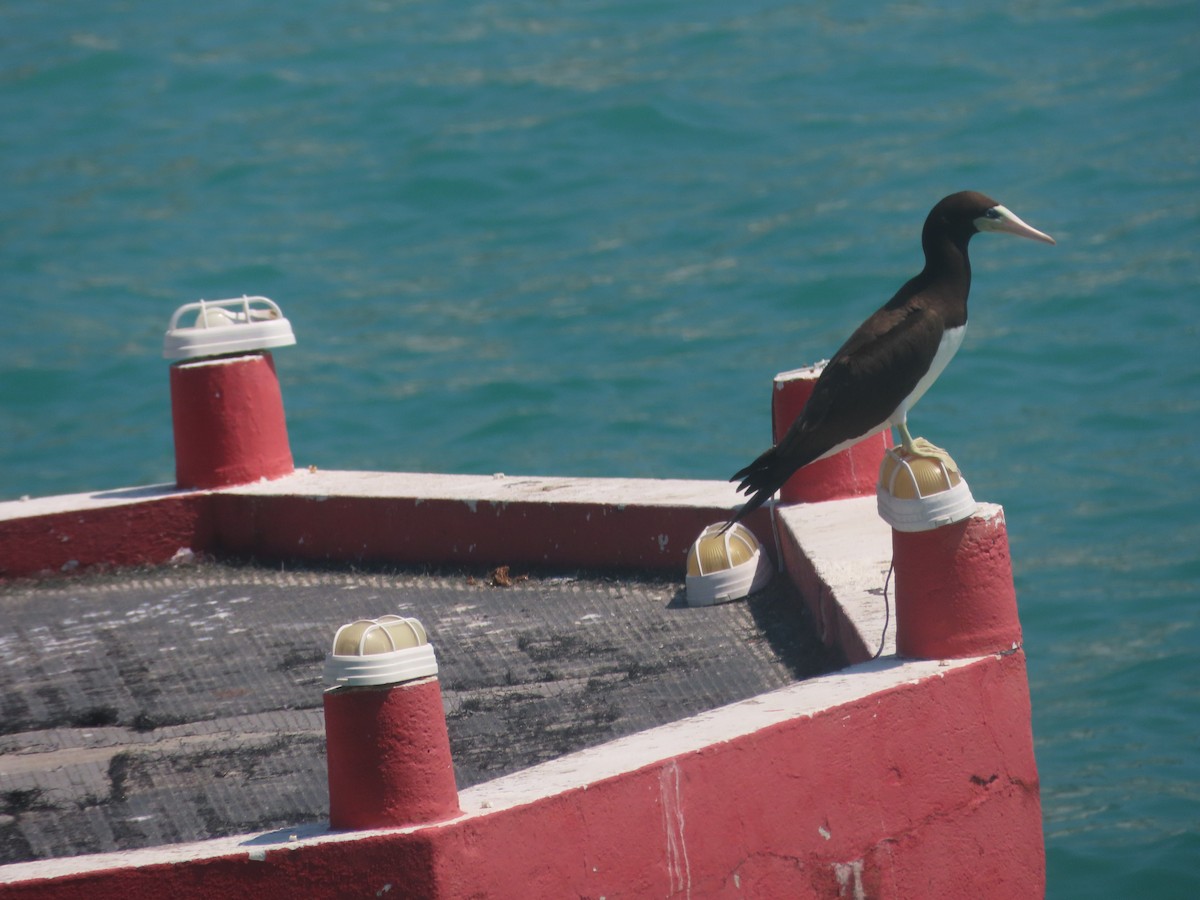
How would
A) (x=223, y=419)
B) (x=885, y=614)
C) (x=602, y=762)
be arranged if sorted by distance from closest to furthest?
(x=602, y=762)
(x=885, y=614)
(x=223, y=419)

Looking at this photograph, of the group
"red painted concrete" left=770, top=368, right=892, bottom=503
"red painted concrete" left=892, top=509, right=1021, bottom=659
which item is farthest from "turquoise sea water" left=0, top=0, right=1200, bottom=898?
"red painted concrete" left=892, top=509, right=1021, bottom=659

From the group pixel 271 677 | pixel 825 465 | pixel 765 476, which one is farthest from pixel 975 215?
pixel 271 677

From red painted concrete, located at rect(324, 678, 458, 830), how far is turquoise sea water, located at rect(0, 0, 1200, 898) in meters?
9.44

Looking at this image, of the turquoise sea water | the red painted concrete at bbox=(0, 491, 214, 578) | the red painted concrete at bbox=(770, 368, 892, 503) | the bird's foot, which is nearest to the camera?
the bird's foot

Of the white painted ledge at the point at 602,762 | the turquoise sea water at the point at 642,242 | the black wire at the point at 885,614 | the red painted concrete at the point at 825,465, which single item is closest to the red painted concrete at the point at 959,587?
the white painted ledge at the point at 602,762

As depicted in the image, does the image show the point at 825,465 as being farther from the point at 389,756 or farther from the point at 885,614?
the point at 389,756

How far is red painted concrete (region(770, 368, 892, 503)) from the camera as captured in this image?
774 centimetres

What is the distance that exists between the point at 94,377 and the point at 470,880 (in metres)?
20.7

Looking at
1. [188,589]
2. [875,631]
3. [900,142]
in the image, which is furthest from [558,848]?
[900,142]

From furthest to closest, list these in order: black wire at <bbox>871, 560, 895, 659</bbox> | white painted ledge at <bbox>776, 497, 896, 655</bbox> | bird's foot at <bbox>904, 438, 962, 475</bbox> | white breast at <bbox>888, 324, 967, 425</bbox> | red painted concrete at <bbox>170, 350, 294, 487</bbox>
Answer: red painted concrete at <bbox>170, 350, 294, 487</bbox> → white painted ledge at <bbox>776, 497, 896, 655</bbox> → white breast at <bbox>888, 324, 967, 425</bbox> → black wire at <bbox>871, 560, 895, 659</bbox> → bird's foot at <bbox>904, 438, 962, 475</bbox>

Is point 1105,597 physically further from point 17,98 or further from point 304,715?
point 17,98

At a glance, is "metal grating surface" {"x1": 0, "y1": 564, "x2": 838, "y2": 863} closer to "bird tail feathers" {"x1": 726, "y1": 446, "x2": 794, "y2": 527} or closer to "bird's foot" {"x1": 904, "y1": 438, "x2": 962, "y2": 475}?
"bird tail feathers" {"x1": 726, "y1": 446, "x2": 794, "y2": 527}

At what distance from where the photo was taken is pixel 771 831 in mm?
5344

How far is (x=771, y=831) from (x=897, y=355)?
1.72 m
